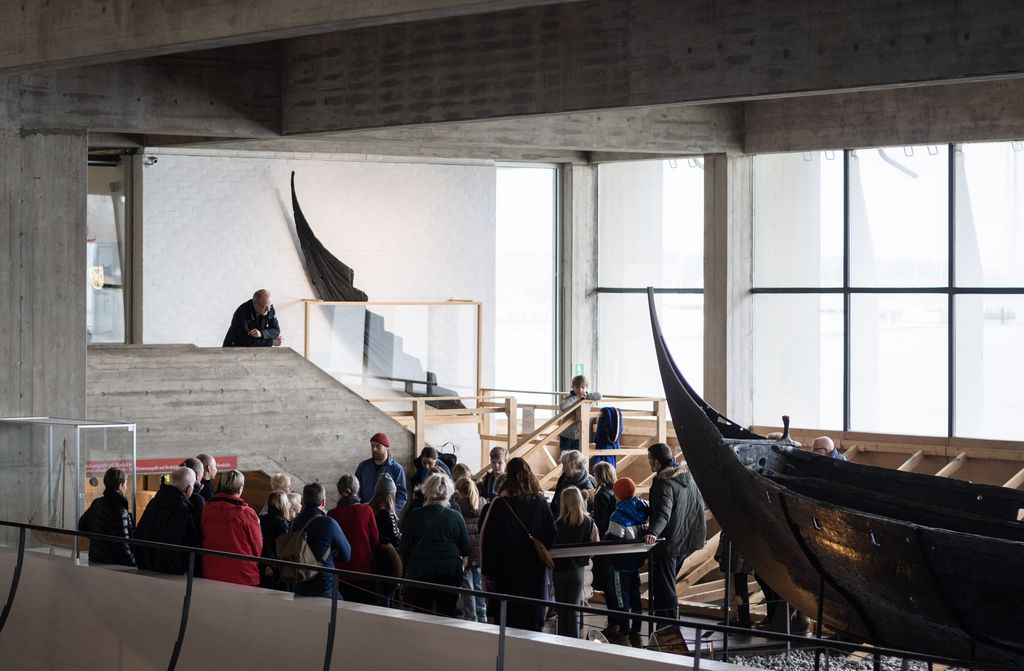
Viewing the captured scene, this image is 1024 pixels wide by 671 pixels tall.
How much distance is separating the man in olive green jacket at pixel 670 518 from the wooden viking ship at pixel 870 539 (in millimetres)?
436

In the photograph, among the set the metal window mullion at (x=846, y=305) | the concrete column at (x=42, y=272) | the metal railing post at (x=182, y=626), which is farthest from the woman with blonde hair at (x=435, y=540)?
the metal window mullion at (x=846, y=305)

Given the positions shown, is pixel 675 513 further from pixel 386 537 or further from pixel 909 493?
pixel 386 537

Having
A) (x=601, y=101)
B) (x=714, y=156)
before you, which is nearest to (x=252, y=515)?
(x=601, y=101)

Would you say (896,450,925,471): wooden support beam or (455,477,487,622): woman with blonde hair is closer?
(455,477,487,622): woman with blonde hair

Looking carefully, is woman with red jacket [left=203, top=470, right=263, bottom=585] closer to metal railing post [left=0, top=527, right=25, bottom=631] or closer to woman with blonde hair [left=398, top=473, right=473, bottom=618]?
woman with blonde hair [left=398, top=473, right=473, bottom=618]

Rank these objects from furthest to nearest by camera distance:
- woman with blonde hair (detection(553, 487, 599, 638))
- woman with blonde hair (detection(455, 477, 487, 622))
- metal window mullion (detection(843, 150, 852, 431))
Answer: metal window mullion (detection(843, 150, 852, 431)), woman with blonde hair (detection(455, 477, 487, 622)), woman with blonde hair (detection(553, 487, 599, 638))

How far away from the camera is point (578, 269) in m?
21.8

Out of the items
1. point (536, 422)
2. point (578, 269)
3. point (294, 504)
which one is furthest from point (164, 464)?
point (578, 269)

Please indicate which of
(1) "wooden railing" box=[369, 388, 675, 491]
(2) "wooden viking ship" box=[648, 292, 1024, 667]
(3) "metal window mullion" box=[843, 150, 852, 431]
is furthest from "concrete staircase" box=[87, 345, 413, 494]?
(3) "metal window mullion" box=[843, 150, 852, 431]

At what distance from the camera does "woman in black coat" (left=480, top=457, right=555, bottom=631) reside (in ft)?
27.8

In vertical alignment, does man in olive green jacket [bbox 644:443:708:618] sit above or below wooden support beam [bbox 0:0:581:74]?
below

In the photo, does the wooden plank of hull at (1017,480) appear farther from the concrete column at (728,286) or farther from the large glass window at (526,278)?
the large glass window at (526,278)

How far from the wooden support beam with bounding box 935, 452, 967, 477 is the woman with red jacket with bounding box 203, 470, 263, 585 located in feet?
36.0

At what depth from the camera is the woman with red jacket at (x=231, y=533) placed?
8.38 m
